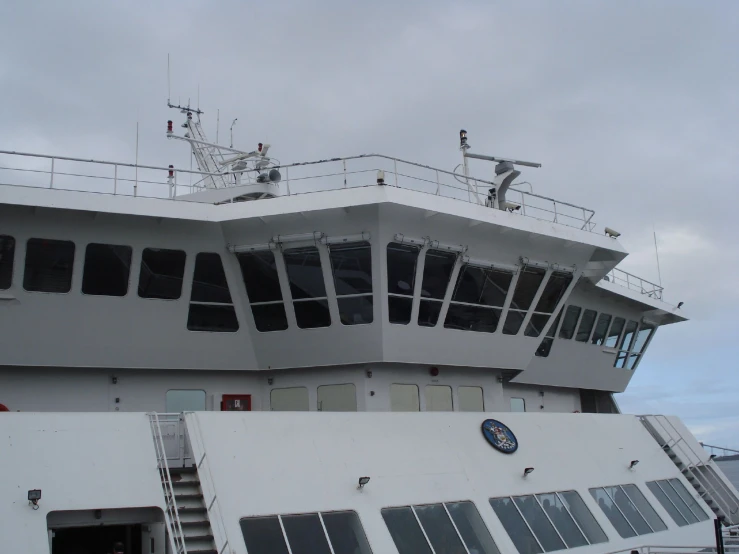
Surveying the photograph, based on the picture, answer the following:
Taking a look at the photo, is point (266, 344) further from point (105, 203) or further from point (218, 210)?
Result: point (105, 203)

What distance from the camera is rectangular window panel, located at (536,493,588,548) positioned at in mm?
13894

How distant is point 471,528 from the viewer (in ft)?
41.8

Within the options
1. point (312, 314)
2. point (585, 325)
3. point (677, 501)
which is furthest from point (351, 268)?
point (585, 325)

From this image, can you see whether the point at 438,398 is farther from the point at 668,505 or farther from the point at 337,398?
the point at 668,505

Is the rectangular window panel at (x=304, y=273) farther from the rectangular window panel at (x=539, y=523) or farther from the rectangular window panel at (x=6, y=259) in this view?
the rectangular window panel at (x=539, y=523)

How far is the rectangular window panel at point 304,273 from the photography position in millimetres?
15922

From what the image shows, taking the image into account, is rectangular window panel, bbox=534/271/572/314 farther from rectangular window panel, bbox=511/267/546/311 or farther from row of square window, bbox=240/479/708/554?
row of square window, bbox=240/479/708/554

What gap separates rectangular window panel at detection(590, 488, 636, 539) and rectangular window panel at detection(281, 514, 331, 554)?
671 cm

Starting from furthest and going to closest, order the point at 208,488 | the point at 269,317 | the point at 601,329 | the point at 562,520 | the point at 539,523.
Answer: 1. the point at 601,329
2. the point at 269,317
3. the point at 562,520
4. the point at 539,523
5. the point at 208,488

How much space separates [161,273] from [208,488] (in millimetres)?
6094

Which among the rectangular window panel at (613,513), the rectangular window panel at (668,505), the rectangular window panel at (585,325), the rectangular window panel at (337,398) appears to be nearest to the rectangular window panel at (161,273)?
the rectangular window panel at (337,398)

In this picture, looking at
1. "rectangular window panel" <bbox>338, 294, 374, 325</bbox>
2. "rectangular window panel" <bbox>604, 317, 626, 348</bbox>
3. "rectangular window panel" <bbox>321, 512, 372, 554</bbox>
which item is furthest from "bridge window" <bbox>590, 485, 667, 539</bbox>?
"rectangular window panel" <bbox>604, 317, 626, 348</bbox>

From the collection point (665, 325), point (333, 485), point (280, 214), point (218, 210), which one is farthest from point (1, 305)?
point (665, 325)

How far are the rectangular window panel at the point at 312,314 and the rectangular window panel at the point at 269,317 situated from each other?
0.34m
